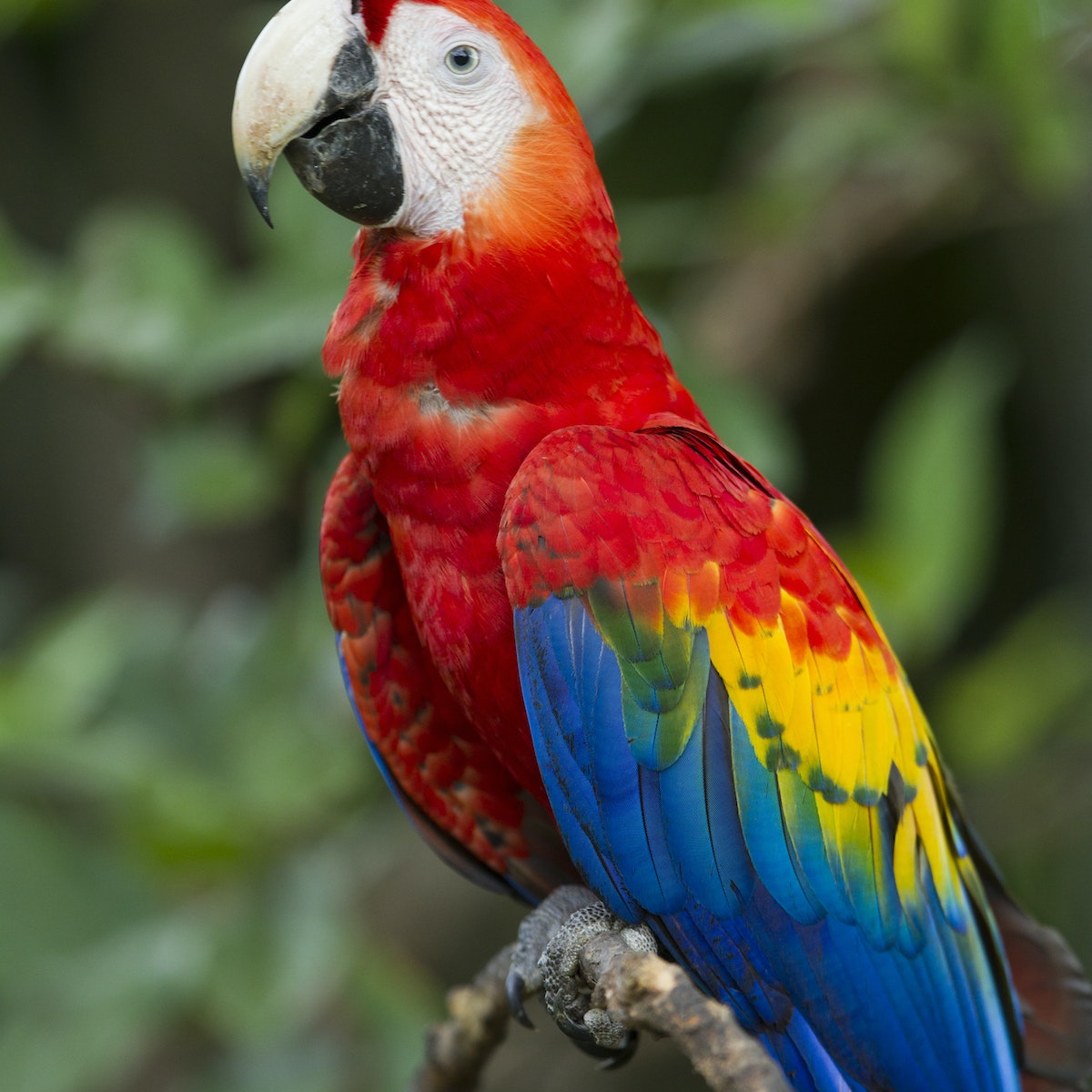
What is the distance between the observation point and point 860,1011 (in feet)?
2.51

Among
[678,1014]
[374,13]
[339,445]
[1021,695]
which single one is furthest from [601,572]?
[1021,695]

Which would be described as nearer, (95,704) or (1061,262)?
(95,704)

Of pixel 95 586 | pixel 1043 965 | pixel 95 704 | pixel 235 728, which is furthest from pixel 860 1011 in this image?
pixel 95 586

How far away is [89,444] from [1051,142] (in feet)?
4.80

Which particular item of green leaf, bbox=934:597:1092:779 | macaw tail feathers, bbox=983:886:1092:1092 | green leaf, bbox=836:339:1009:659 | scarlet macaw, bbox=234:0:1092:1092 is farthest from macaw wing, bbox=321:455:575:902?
green leaf, bbox=934:597:1092:779

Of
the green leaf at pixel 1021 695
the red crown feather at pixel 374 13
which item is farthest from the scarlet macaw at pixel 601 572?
the green leaf at pixel 1021 695

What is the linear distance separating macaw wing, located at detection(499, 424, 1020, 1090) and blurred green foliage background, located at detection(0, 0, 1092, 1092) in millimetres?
497

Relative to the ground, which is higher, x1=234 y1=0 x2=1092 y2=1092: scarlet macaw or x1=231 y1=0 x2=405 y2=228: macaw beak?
x1=231 y1=0 x2=405 y2=228: macaw beak

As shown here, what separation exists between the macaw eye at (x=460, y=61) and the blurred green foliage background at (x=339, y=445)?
0.47 metres

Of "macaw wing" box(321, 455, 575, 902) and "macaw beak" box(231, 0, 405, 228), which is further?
"macaw wing" box(321, 455, 575, 902)

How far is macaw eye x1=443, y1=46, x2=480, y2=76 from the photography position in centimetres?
75

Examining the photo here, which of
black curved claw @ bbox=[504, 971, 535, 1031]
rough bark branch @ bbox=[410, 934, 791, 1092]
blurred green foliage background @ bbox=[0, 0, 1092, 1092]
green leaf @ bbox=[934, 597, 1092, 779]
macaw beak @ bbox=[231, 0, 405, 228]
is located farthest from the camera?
green leaf @ bbox=[934, 597, 1092, 779]

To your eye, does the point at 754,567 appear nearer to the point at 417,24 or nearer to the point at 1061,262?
the point at 417,24

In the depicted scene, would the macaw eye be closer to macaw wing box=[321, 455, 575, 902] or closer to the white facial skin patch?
the white facial skin patch
